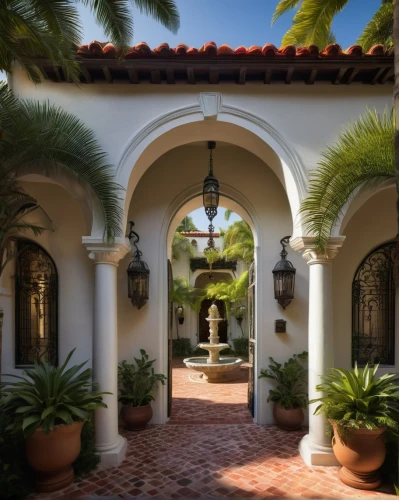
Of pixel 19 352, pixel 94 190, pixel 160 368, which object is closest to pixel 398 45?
pixel 94 190

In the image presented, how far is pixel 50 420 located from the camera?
4648 mm

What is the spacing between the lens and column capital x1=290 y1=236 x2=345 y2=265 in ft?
18.3

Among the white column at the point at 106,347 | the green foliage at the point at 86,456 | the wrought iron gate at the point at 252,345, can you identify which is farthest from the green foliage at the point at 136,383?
the wrought iron gate at the point at 252,345

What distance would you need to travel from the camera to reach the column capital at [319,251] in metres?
5.57

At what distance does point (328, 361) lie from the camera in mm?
5605

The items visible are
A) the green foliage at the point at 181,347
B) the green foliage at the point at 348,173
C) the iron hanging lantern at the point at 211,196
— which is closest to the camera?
the green foliage at the point at 348,173

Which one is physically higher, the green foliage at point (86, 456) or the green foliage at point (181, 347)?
the green foliage at point (86, 456)

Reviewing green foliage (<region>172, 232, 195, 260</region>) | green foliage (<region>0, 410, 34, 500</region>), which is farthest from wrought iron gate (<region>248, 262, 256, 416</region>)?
green foliage (<region>172, 232, 195, 260</region>)

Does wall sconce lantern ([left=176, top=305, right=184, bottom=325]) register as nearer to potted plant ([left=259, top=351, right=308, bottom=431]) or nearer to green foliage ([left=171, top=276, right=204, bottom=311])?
green foliage ([left=171, top=276, right=204, bottom=311])

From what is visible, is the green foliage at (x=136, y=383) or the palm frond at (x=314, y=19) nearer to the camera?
the green foliage at (x=136, y=383)

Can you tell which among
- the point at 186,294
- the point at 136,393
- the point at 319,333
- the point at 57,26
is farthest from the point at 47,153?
the point at 186,294

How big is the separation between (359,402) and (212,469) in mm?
2251

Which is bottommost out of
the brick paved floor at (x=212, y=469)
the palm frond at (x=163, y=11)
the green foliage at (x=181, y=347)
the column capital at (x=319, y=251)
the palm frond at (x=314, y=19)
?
the green foliage at (x=181, y=347)

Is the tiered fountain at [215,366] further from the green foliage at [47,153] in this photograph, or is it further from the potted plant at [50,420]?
the green foliage at [47,153]
